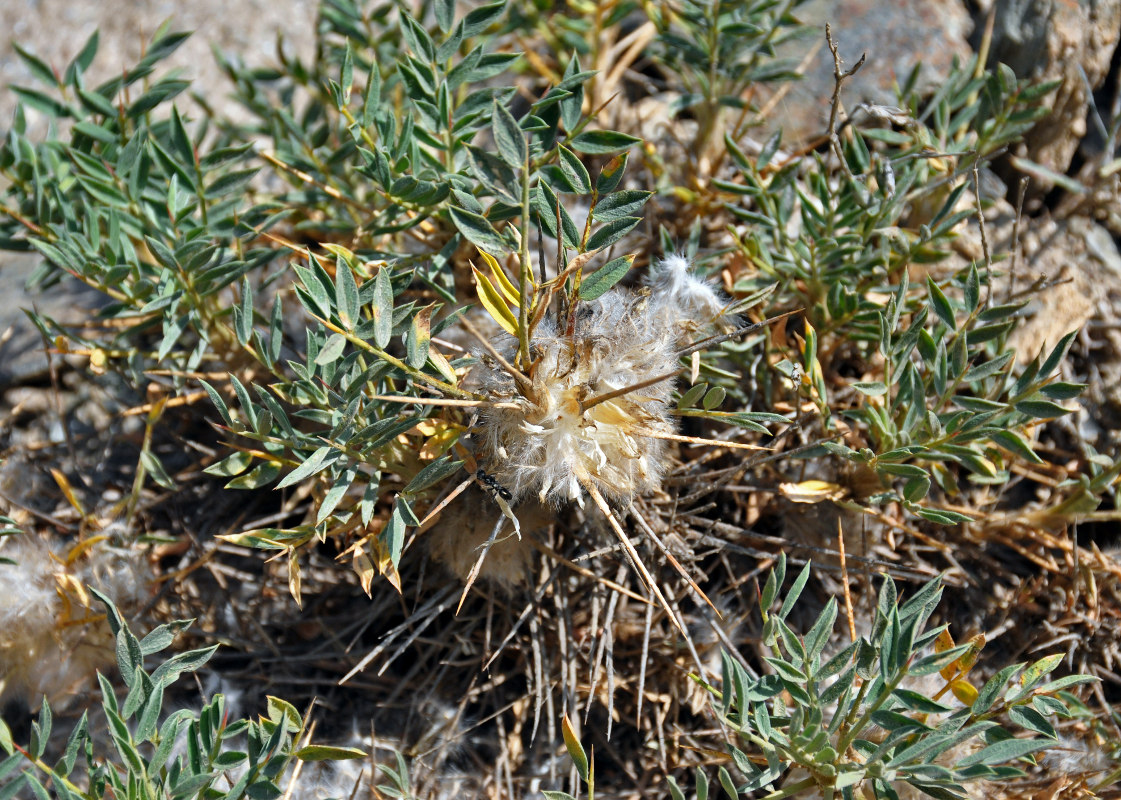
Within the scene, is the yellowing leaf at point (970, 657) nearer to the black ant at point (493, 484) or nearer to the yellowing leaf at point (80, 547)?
the black ant at point (493, 484)

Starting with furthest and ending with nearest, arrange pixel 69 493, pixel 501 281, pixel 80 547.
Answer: pixel 69 493
pixel 80 547
pixel 501 281

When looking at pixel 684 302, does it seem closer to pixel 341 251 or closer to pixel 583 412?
pixel 583 412

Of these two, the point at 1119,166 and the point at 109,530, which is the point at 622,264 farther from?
the point at 1119,166

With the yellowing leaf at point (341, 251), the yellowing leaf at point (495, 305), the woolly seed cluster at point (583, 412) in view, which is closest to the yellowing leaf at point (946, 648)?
the woolly seed cluster at point (583, 412)

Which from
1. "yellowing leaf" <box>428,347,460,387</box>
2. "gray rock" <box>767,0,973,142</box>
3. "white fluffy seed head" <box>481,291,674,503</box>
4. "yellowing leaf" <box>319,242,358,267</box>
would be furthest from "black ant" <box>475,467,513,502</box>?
"gray rock" <box>767,0,973,142</box>

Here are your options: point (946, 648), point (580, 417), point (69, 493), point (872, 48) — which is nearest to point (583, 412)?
point (580, 417)

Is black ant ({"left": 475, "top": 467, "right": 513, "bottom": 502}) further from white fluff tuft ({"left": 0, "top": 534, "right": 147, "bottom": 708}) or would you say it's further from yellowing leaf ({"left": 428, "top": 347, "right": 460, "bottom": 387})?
white fluff tuft ({"left": 0, "top": 534, "right": 147, "bottom": 708})
